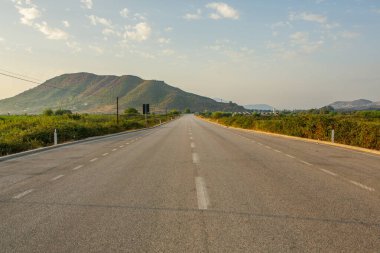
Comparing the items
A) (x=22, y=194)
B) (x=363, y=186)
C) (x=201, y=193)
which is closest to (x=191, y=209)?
(x=201, y=193)

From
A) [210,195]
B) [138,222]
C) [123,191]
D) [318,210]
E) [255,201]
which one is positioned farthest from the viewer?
[123,191]

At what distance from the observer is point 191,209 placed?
20.4 ft

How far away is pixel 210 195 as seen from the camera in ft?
24.1

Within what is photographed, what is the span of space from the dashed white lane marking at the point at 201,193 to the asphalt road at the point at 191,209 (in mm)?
19

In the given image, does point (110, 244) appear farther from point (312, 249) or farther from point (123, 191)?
point (123, 191)

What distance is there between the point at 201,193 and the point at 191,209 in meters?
1.32

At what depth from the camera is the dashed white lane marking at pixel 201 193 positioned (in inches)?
256

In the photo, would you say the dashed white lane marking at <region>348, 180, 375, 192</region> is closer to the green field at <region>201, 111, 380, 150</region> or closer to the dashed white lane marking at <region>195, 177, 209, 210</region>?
the dashed white lane marking at <region>195, 177, 209, 210</region>

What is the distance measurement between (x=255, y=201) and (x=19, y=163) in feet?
33.8

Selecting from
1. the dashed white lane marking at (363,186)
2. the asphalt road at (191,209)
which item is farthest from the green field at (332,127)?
the dashed white lane marking at (363,186)

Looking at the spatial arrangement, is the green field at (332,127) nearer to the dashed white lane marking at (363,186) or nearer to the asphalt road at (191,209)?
the asphalt road at (191,209)

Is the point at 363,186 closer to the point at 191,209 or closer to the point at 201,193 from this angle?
the point at 201,193

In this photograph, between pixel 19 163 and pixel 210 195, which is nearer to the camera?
pixel 210 195

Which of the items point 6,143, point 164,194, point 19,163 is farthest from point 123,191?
point 6,143
